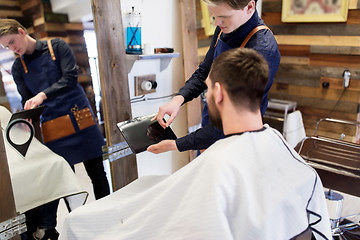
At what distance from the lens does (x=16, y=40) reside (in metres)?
1.42

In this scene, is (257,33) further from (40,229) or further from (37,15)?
(40,229)

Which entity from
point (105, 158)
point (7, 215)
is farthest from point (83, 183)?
point (7, 215)

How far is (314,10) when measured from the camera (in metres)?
3.02

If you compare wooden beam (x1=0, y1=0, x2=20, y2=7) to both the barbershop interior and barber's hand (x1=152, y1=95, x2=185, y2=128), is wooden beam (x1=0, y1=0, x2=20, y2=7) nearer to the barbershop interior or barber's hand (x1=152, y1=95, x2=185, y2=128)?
the barbershop interior

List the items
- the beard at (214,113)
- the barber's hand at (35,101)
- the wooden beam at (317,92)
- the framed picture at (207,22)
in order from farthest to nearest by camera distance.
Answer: the wooden beam at (317,92), the framed picture at (207,22), the barber's hand at (35,101), the beard at (214,113)

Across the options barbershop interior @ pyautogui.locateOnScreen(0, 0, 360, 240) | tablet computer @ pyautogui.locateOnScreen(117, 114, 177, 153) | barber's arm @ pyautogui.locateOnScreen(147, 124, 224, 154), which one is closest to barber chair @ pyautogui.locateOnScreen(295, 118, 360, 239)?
barbershop interior @ pyautogui.locateOnScreen(0, 0, 360, 240)

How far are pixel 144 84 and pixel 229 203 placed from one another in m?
1.26

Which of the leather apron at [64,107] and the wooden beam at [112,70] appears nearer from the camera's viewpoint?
the leather apron at [64,107]

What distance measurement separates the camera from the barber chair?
1.83 m

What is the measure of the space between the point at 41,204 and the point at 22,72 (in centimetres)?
68

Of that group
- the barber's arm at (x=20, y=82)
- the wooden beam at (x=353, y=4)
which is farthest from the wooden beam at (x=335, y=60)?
the barber's arm at (x=20, y=82)

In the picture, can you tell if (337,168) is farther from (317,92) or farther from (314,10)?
(314,10)

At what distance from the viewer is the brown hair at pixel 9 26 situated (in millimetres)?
1374

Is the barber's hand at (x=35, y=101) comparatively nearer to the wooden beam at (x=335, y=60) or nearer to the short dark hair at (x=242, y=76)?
the short dark hair at (x=242, y=76)
